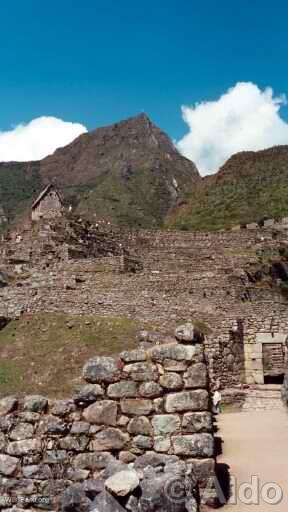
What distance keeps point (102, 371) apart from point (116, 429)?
2.12 feet

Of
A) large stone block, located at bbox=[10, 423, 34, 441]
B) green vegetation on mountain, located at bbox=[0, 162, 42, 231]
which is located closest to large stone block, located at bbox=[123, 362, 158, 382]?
large stone block, located at bbox=[10, 423, 34, 441]

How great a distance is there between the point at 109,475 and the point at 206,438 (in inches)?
42.8

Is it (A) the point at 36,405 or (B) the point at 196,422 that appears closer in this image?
(B) the point at 196,422

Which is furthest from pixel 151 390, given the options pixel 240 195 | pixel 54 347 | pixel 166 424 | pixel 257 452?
pixel 240 195

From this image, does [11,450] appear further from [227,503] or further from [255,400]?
[255,400]

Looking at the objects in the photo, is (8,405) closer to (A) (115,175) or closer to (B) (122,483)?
(B) (122,483)

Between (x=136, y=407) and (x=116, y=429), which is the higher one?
(x=136, y=407)

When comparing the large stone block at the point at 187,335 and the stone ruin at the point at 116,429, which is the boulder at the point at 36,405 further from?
the large stone block at the point at 187,335

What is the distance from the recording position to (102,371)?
602 centimetres

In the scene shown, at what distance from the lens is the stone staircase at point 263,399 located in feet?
48.1

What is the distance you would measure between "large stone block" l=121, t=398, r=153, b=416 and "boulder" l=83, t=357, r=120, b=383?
0.30 m

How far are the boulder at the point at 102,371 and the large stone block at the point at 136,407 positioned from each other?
0.30m

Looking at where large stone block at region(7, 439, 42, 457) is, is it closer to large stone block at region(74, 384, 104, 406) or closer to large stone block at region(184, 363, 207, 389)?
large stone block at region(74, 384, 104, 406)

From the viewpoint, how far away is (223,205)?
52219 millimetres
